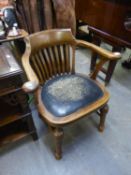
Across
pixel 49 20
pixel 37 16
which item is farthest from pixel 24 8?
pixel 49 20

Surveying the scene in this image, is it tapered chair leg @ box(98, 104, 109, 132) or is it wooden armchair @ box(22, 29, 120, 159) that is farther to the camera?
tapered chair leg @ box(98, 104, 109, 132)

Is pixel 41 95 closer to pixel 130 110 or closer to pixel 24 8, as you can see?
pixel 24 8

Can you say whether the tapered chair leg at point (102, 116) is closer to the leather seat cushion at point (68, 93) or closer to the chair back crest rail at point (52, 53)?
the leather seat cushion at point (68, 93)

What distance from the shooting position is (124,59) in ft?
8.00

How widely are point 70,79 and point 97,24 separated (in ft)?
2.54

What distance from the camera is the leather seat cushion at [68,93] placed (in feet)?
3.50

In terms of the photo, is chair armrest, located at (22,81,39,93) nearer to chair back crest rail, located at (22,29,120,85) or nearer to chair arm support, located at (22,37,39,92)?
chair arm support, located at (22,37,39,92)

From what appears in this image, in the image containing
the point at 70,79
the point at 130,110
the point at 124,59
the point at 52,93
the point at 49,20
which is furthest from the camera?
the point at 124,59

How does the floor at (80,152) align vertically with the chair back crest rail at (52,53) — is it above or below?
below

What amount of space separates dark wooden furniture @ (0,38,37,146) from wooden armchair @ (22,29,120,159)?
0.09 metres

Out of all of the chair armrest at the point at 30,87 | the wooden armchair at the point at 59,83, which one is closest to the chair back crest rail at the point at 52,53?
the wooden armchair at the point at 59,83

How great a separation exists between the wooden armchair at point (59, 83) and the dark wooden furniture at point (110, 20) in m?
0.36

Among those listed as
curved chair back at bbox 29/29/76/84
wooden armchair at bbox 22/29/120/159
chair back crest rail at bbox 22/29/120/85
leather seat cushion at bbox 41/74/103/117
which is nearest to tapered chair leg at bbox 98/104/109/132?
wooden armchair at bbox 22/29/120/159

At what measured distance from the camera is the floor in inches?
47.0
